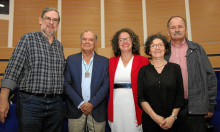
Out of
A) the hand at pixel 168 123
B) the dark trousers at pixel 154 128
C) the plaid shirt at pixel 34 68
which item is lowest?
the dark trousers at pixel 154 128

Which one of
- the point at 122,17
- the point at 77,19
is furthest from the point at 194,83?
the point at 77,19

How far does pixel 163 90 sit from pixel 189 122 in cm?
48

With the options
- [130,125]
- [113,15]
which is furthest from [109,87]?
[113,15]

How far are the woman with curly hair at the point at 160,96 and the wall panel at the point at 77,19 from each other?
3.84m

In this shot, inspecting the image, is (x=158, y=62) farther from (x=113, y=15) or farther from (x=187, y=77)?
(x=113, y=15)

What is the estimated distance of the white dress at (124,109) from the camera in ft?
5.49


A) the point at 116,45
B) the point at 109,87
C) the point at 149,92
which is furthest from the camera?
the point at 116,45

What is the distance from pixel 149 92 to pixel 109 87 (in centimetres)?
57

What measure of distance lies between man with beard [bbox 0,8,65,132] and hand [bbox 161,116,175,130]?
110 cm

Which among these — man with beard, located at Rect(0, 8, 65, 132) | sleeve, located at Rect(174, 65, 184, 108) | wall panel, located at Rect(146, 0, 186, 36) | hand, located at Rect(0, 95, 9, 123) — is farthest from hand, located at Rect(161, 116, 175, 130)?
wall panel, located at Rect(146, 0, 186, 36)

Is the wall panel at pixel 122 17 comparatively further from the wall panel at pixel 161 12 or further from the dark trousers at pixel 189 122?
the dark trousers at pixel 189 122

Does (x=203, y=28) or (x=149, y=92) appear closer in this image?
(x=149, y=92)

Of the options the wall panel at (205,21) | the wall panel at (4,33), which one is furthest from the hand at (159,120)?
the wall panel at (4,33)

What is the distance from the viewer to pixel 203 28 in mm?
4949
